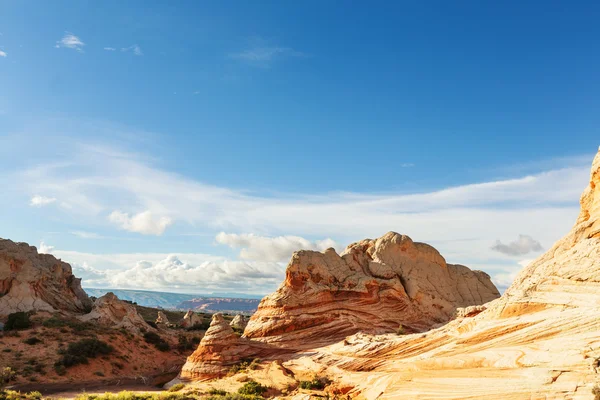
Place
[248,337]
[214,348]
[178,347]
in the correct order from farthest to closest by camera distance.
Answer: [178,347]
[248,337]
[214,348]

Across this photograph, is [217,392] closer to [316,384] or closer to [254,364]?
[254,364]

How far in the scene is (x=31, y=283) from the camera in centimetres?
5184

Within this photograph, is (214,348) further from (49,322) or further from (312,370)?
(49,322)

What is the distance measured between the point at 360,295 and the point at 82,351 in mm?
24888

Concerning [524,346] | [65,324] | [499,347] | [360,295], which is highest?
[360,295]

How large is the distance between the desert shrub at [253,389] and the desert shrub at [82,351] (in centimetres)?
1888

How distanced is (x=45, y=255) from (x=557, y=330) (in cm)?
6122

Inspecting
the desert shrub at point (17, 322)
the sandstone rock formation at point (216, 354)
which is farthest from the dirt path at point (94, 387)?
the desert shrub at point (17, 322)

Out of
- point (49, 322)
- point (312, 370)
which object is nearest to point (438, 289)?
point (312, 370)

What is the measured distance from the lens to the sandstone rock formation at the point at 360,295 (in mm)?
34656

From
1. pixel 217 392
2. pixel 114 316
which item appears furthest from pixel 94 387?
pixel 114 316

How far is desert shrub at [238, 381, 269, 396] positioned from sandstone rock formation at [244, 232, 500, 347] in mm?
6601

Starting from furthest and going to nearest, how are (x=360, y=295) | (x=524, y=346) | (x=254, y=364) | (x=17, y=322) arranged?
(x=17, y=322), (x=360, y=295), (x=254, y=364), (x=524, y=346)

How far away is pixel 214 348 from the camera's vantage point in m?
32.8
